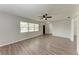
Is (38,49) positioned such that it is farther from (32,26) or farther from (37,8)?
(32,26)

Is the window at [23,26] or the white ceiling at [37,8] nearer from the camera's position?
the white ceiling at [37,8]

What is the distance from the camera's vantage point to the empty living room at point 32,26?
4.52 metres

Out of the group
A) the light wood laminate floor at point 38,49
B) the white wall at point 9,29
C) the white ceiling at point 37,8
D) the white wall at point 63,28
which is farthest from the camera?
the white wall at point 63,28

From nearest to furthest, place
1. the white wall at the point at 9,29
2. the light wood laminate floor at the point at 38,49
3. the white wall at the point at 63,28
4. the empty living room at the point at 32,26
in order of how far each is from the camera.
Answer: the light wood laminate floor at the point at 38,49 < the empty living room at the point at 32,26 < the white wall at the point at 9,29 < the white wall at the point at 63,28

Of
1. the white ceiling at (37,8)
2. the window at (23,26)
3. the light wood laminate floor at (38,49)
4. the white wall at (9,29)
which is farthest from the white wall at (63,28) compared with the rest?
the white wall at (9,29)

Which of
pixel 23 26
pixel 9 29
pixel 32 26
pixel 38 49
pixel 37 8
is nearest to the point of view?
pixel 37 8

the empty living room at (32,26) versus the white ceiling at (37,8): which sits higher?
the white ceiling at (37,8)

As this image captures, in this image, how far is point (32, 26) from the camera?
35.0 feet

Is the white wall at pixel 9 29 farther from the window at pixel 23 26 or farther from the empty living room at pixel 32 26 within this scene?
the window at pixel 23 26

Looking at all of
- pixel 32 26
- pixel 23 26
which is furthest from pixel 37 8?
pixel 32 26
